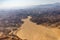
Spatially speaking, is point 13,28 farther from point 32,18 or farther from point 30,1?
point 30,1

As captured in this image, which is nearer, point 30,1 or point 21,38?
point 21,38

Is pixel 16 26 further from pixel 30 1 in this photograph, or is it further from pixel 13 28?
pixel 30 1

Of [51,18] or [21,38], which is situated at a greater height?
[51,18]

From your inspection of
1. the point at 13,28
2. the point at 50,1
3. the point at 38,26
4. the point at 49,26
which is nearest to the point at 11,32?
the point at 13,28

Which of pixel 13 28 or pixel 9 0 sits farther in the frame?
pixel 9 0

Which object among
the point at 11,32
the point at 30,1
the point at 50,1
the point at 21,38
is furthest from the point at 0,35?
the point at 50,1

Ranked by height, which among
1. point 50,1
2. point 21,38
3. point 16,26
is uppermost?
point 50,1
